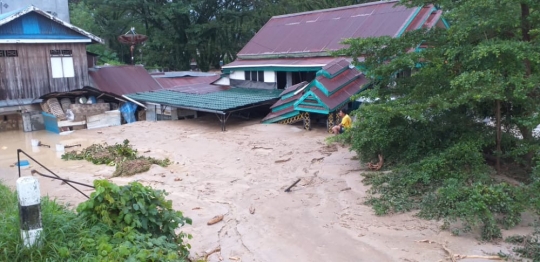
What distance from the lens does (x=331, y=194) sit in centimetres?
1109

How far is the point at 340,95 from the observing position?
758 inches

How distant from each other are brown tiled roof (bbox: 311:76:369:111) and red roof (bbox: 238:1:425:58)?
3010 millimetres

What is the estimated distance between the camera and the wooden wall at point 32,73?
74.9 feet

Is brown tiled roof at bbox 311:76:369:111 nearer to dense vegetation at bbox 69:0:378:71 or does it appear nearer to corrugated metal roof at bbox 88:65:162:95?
corrugated metal roof at bbox 88:65:162:95

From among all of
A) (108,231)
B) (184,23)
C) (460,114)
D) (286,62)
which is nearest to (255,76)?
(286,62)

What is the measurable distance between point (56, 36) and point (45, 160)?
9349 mm

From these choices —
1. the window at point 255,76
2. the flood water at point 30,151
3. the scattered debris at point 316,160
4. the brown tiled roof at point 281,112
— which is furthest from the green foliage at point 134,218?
the window at point 255,76

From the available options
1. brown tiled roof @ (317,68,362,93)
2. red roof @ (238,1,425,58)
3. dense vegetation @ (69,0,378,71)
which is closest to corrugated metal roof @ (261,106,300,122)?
brown tiled roof @ (317,68,362,93)

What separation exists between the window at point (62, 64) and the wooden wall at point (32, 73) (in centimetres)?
17

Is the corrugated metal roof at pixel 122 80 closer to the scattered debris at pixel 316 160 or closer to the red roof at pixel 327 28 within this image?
the red roof at pixel 327 28

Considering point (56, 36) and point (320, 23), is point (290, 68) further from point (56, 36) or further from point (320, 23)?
point (56, 36)

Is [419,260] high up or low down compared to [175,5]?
down

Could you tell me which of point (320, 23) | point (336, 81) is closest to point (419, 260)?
point (336, 81)

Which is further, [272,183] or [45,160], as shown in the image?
[45,160]
